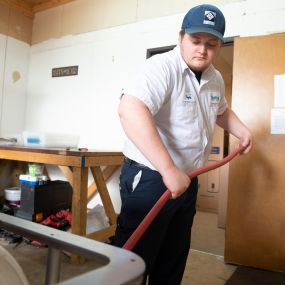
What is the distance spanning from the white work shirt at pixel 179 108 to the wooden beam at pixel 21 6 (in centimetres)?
307

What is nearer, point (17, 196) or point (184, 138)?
point (184, 138)

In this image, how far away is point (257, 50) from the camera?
6.84ft

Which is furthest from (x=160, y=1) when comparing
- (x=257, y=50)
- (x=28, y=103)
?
(x=28, y=103)

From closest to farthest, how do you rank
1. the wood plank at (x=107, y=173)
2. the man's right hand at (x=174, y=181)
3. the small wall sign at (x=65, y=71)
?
the man's right hand at (x=174, y=181), the wood plank at (x=107, y=173), the small wall sign at (x=65, y=71)

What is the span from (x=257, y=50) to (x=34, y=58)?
2.62 meters

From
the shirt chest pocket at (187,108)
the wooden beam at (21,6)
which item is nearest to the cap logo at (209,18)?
the shirt chest pocket at (187,108)

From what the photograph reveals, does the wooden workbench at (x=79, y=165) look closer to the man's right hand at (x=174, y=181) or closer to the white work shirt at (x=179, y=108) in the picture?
the white work shirt at (x=179, y=108)

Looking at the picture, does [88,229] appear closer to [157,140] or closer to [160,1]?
[157,140]

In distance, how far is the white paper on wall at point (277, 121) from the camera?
6.56 feet

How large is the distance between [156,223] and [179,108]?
1.44 ft

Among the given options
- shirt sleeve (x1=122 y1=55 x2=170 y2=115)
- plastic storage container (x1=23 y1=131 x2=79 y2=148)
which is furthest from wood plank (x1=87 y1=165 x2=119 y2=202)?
shirt sleeve (x1=122 y1=55 x2=170 y2=115)

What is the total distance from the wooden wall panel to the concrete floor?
0.16 m

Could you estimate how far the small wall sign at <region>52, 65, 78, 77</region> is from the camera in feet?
10.2

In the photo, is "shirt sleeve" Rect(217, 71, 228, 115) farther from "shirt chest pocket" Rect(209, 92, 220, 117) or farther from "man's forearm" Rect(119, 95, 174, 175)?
"man's forearm" Rect(119, 95, 174, 175)
